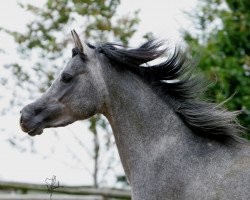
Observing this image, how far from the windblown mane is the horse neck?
0.27ft

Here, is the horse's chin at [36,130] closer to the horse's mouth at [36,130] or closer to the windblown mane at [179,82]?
the horse's mouth at [36,130]

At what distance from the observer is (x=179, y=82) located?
597cm

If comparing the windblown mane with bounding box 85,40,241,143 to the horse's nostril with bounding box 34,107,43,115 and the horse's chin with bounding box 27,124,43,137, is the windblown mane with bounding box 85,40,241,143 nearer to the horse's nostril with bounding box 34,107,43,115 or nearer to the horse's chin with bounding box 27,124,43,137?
the horse's nostril with bounding box 34,107,43,115

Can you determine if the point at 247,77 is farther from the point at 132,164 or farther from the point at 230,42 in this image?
the point at 132,164

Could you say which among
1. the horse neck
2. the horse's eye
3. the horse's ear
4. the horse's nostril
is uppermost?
the horse's ear

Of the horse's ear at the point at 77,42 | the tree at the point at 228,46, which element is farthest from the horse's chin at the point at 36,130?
the tree at the point at 228,46

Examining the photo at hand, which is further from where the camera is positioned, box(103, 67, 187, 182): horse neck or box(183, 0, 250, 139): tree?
box(183, 0, 250, 139): tree

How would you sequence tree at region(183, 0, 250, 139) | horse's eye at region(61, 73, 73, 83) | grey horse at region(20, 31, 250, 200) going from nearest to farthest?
1. grey horse at region(20, 31, 250, 200)
2. horse's eye at region(61, 73, 73, 83)
3. tree at region(183, 0, 250, 139)

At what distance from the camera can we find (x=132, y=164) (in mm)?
5734

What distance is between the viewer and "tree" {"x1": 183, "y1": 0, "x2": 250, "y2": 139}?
31.4 feet

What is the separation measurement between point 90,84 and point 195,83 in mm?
906

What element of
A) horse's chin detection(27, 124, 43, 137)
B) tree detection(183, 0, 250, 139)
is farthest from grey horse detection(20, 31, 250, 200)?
tree detection(183, 0, 250, 139)

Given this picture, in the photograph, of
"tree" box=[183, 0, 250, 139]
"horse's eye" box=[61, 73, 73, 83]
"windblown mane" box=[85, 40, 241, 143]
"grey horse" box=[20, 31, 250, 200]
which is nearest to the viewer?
"grey horse" box=[20, 31, 250, 200]

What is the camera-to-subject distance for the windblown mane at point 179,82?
571cm
